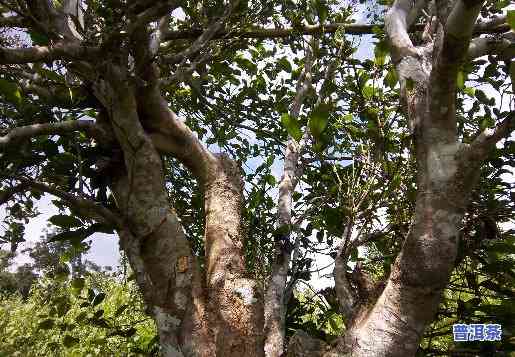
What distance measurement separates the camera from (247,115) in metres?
3.75

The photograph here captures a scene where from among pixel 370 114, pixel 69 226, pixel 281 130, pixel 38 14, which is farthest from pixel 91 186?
pixel 281 130

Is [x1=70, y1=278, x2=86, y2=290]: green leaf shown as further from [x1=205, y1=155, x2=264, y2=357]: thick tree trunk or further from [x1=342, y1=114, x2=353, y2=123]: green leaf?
[x1=342, y1=114, x2=353, y2=123]: green leaf

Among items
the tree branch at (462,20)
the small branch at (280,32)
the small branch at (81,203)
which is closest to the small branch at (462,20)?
the tree branch at (462,20)

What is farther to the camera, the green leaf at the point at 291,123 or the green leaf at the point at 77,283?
the green leaf at the point at 77,283

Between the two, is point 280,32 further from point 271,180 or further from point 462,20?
point 462,20

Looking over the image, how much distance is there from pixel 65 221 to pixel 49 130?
40cm

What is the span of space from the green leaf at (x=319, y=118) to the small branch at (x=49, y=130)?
3.12 ft

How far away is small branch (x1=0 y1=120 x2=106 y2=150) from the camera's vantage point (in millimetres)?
1621

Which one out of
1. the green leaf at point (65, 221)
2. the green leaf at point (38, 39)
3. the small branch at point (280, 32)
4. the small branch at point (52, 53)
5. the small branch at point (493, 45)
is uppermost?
the small branch at point (280, 32)

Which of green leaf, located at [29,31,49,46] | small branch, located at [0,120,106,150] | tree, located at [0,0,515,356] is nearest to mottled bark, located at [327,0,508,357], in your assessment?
tree, located at [0,0,515,356]

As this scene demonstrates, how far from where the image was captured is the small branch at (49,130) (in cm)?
162

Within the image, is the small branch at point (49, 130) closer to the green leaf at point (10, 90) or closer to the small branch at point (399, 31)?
the green leaf at point (10, 90)

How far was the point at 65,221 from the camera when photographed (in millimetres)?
1811

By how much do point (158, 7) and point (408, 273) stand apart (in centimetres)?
120
